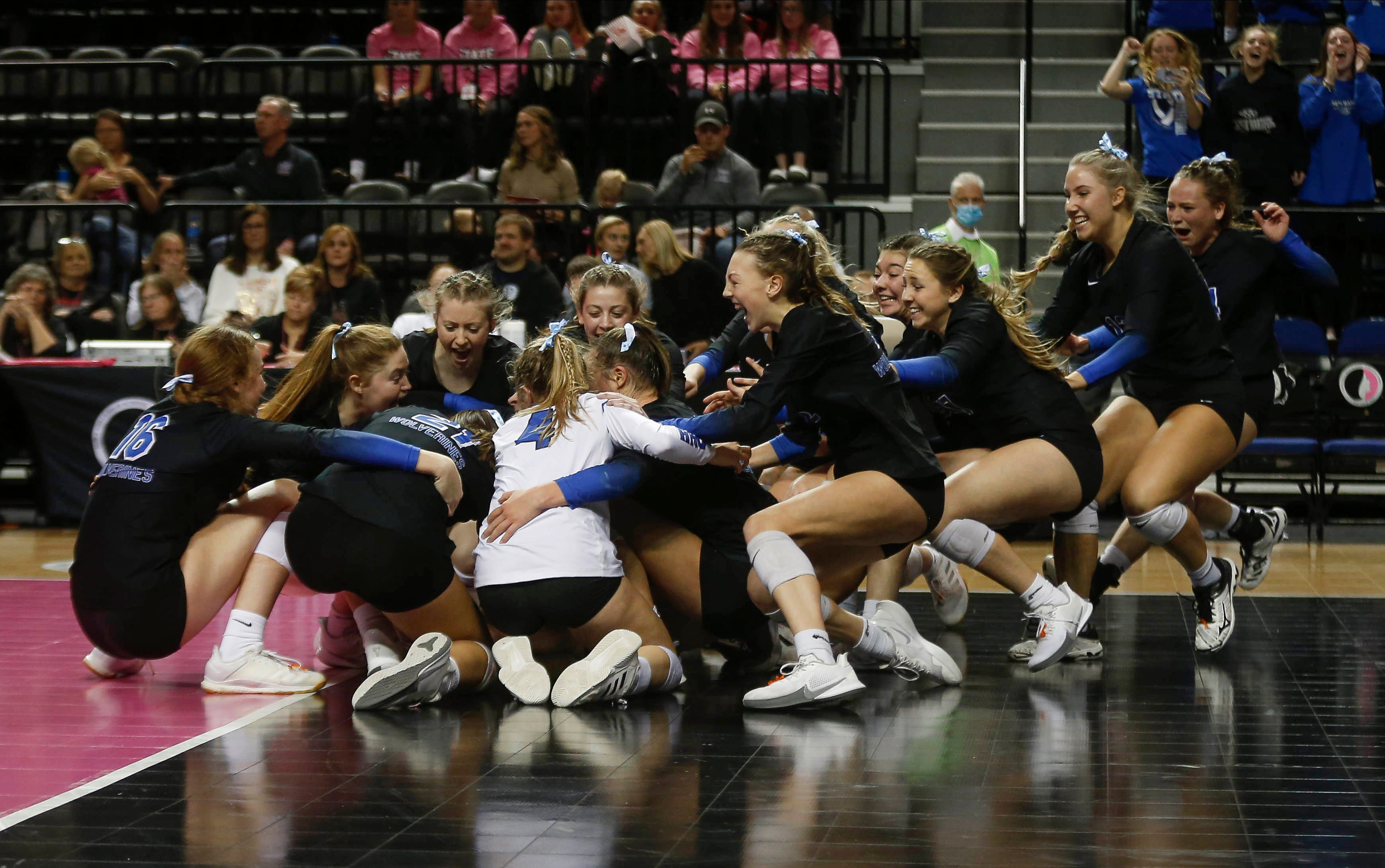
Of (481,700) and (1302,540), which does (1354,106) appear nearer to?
(1302,540)

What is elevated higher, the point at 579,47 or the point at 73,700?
the point at 579,47

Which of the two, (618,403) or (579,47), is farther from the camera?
(579,47)

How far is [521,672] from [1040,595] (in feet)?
5.60

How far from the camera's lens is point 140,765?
149 inches

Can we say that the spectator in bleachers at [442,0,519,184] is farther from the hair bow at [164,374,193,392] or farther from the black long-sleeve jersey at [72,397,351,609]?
the black long-sleeve jersey at [72,397,351,609]

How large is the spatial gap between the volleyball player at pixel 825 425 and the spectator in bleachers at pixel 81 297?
5936mm

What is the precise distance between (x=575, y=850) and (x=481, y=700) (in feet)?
5.15

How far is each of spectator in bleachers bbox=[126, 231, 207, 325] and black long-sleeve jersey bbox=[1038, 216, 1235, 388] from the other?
18.2ft

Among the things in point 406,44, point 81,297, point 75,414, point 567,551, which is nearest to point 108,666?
point 567,551

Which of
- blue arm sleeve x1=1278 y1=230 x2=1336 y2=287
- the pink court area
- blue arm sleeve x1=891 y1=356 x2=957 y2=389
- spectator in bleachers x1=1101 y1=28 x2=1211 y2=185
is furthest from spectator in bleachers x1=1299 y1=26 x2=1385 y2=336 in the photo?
the pink court area

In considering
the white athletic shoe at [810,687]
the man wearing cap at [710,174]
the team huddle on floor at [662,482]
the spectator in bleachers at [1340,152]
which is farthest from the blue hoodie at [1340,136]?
the white athletic shoe at [810,687]

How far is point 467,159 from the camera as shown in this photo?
10633mm

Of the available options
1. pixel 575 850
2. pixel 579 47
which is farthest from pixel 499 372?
pixel 579 47

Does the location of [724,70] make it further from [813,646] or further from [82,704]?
[82,704]
